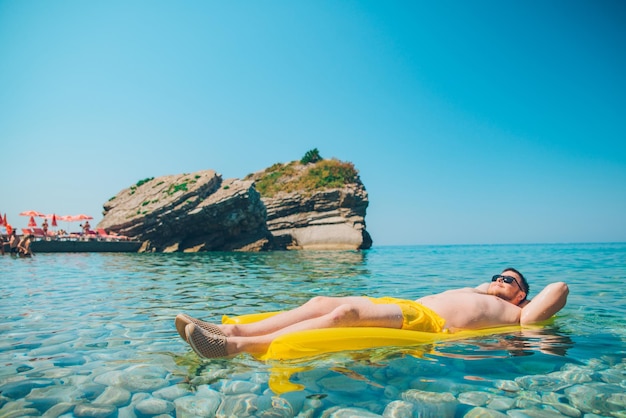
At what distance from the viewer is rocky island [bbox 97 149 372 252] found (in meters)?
29.4

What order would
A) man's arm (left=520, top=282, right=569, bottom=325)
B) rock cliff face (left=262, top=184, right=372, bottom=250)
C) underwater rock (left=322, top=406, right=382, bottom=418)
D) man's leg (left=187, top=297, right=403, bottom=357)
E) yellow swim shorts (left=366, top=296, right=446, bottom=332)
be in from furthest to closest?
rock cliff face (left=262, top=184, right=372, bottom=250), man's arm (left=520, top=282, right=569, bottom=325), yellow swim shorts (left=366, top=296, right=446, bottom=332), man's leg (left=187, top=297, right=403, bottom=357), underwater rock (left=322, top=406, right=382, bottom=418)

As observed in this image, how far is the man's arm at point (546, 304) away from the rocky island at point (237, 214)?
26.5m

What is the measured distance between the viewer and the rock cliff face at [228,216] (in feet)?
96.2

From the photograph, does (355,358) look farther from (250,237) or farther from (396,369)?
(250,237)

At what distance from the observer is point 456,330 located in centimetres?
432

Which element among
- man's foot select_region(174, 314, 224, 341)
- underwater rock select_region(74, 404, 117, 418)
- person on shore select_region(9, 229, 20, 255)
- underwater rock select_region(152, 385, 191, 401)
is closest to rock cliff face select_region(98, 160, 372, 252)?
person on shore select_region(9, 229, 20, 255)

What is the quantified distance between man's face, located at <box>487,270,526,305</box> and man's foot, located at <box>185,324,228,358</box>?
340cm

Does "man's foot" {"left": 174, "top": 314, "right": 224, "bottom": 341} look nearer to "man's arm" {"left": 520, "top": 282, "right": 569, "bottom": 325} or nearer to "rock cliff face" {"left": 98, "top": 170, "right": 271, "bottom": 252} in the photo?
"man's arm" {"left": 520, "top": 282, "right": 569, "bottom": 325}

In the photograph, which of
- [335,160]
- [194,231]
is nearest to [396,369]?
[194,231]

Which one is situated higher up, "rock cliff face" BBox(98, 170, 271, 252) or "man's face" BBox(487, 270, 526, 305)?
"rock cliff face" BBox(98, 170, 271, 252)

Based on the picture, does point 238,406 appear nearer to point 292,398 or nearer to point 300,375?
point 292,398

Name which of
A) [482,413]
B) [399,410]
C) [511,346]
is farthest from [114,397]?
[511,346]

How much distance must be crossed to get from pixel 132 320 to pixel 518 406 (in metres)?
4.61

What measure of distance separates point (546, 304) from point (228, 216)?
89.5 ft
